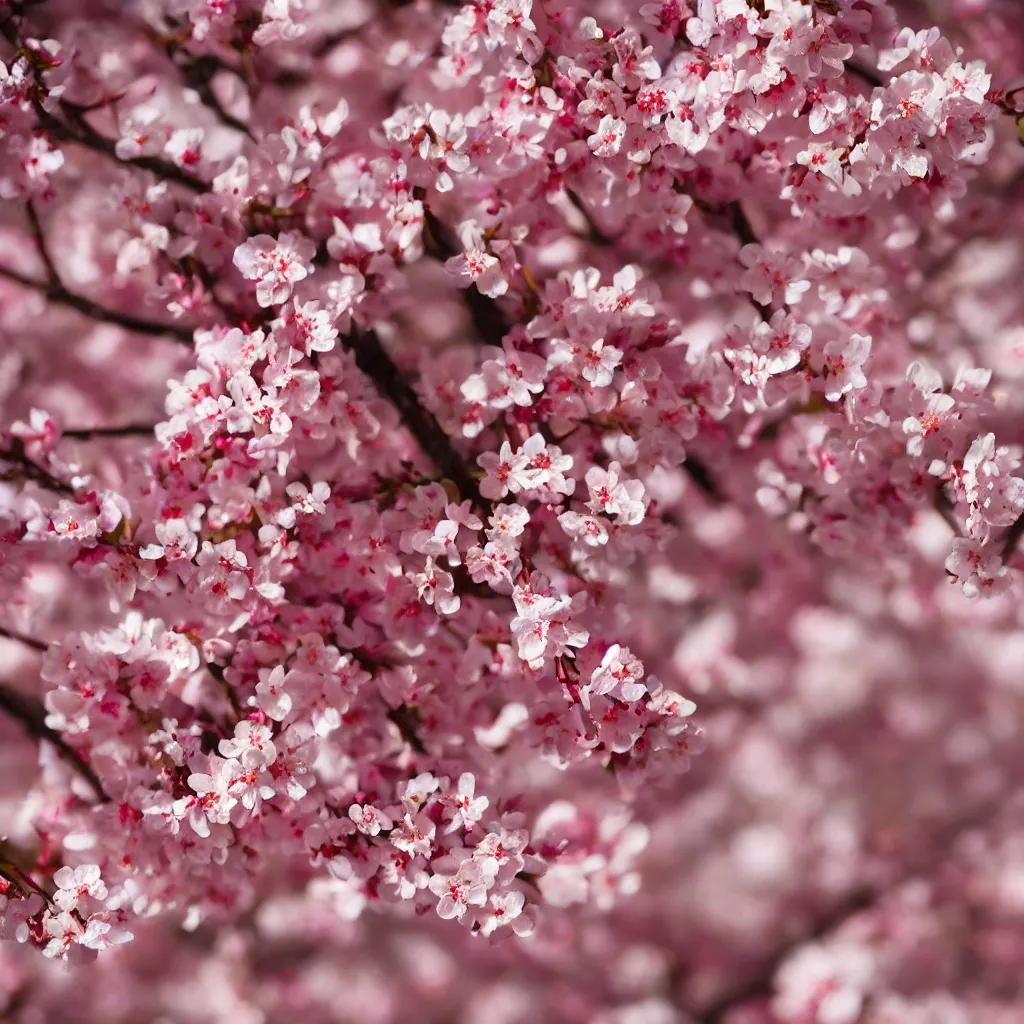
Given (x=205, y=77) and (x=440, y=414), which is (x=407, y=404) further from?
(x=205, y=77)

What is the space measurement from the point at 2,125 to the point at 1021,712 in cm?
252

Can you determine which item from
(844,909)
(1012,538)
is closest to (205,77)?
(1012,538)

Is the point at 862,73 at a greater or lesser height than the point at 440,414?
greater

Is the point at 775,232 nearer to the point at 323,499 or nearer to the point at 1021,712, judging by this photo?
the point at 323,499

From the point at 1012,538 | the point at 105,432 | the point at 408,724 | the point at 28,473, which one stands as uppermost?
the point at 105,432

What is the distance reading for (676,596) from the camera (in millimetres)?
2186

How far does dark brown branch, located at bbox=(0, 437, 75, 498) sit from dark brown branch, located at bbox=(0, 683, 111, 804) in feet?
1.18

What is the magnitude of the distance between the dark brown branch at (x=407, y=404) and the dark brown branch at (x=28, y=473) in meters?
0.46

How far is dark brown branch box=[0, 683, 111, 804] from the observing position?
58.4 inches

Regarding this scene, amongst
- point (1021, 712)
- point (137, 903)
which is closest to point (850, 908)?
point (1021, 712)

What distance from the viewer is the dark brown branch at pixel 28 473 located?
1404 mm

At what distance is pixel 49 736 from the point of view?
4.91ft

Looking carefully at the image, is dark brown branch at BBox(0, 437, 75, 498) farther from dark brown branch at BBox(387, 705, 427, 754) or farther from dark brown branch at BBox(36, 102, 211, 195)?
dark brown branch at BBox(387, 705, 427, 754)

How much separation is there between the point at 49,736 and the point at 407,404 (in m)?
0.75
